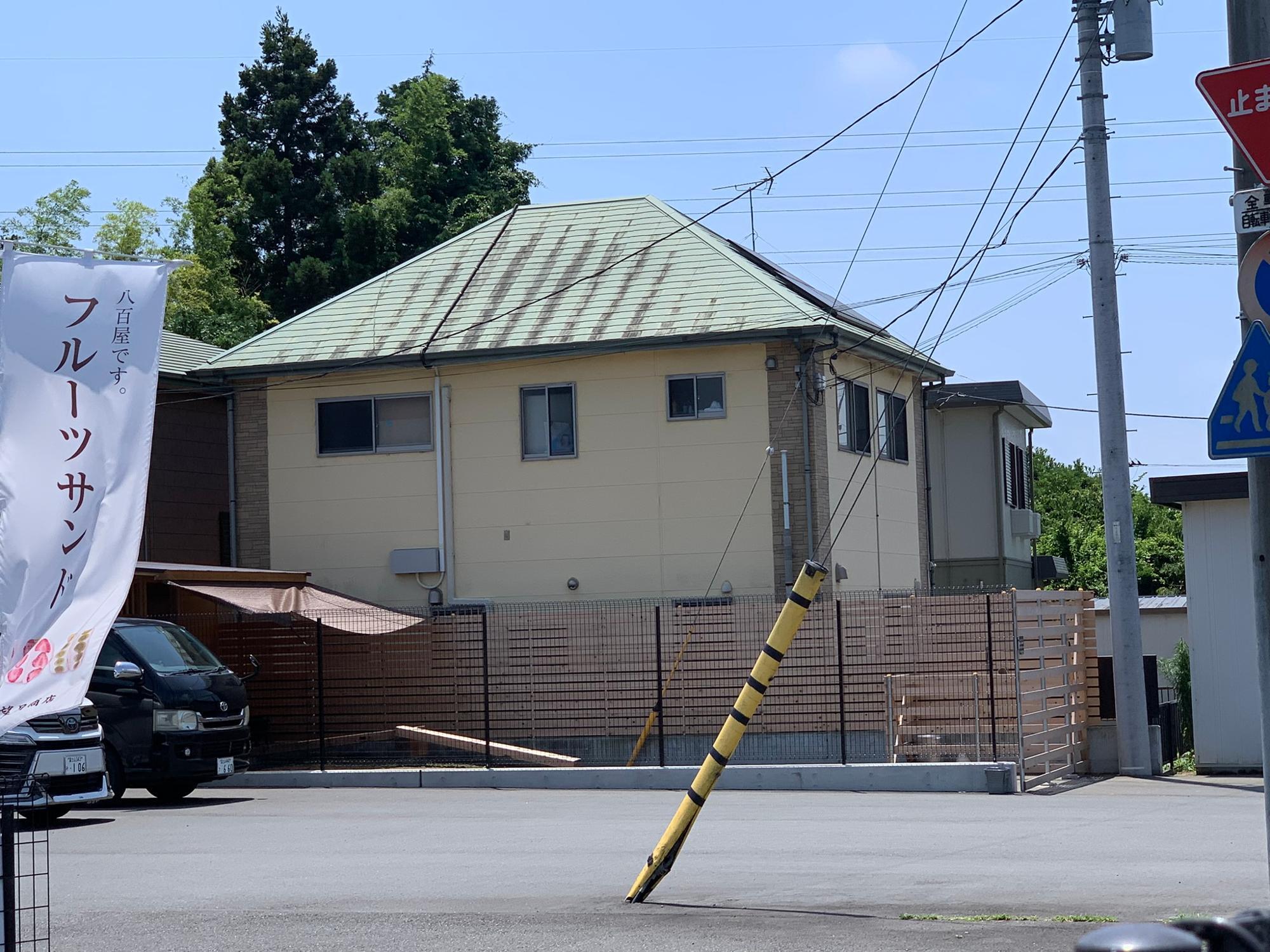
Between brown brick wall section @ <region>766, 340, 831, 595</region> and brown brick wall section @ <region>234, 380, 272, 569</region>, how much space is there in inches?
345

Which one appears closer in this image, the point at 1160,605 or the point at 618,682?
the point at 618,682

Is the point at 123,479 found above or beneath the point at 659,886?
above

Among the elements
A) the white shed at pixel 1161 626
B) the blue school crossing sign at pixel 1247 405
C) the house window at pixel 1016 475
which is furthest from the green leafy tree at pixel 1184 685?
the blue school crossing sign at pixel 1247 405

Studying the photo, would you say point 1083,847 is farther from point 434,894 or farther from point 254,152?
point 254,152

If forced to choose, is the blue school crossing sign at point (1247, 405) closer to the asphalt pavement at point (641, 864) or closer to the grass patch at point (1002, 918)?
the asphalt pavement at point (641, 864)

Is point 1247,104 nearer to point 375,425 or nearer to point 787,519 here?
point 787,519

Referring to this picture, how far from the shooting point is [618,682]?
21281 millimetres

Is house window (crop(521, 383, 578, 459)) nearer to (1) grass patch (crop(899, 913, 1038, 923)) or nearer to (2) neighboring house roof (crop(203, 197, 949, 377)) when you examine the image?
(2) neighboring house roof (crop(203, 197, 949, 377))

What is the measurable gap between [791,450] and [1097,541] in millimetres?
32388

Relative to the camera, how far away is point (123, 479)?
21.3 ft

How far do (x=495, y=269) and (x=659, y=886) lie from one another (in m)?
18.2

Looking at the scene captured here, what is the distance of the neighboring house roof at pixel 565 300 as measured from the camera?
975 inches

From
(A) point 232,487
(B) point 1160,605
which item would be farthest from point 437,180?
(B) point 1160,605

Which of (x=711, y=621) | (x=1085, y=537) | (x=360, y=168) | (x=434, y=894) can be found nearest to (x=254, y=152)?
(x=360, y=168)
